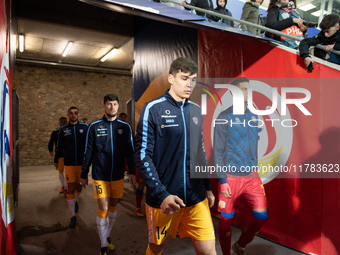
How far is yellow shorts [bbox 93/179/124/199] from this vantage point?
115 inches

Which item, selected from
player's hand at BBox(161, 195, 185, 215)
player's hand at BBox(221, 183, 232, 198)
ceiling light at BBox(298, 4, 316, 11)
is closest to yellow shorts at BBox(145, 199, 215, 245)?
player's hand at BBox(161, 195, 185, 215)

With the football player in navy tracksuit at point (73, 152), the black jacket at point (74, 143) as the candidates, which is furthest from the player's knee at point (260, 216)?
the black jacket at point (74, 143)

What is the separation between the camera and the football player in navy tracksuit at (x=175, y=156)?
1.80 m

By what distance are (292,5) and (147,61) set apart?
3.29 m

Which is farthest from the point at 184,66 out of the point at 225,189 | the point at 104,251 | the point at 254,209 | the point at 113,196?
the point at 104,251

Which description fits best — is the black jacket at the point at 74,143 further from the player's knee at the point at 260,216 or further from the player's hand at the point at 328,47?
the player's hand at the point at 328,47

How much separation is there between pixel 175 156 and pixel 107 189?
1486 mm

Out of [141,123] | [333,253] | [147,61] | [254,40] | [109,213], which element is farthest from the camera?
[147,61]

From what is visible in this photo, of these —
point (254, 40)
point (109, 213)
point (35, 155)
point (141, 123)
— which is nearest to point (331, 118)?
point (254, 40)

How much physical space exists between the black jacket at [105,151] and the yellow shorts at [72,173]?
1.29m

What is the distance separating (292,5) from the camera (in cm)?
373

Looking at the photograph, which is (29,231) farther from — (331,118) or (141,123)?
(331,118)

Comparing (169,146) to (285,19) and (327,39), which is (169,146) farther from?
(285,19)

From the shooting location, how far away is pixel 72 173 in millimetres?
4207
